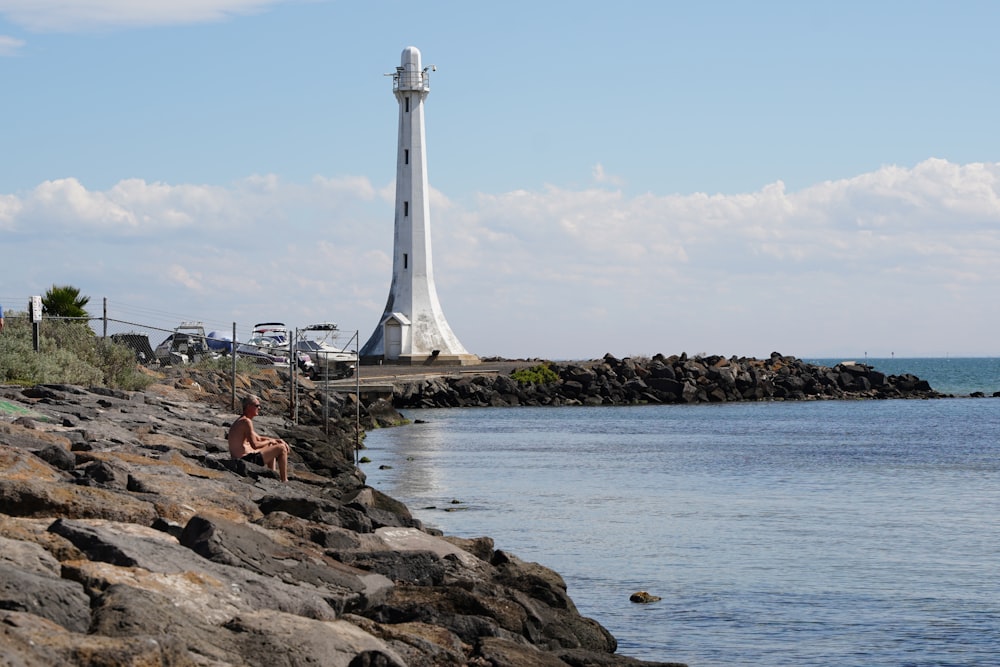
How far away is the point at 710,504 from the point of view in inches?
798

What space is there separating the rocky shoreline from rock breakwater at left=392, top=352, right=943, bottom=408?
33.8m

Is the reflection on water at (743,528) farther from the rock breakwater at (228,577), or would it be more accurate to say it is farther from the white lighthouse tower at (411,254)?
the white lighthouse tower at (411,254)

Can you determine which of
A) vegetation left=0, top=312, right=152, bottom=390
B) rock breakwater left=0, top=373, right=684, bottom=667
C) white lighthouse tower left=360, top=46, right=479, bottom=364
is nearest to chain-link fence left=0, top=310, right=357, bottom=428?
vegetation left=0, top=312, right=152, bottom=390

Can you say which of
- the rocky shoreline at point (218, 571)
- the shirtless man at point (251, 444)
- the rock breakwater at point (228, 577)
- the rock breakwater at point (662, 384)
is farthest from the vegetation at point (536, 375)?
the rock breakwater at point (228, 577)

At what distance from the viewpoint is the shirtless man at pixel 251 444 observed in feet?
45.7

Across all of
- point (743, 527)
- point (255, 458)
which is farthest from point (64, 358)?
point (743, 527)

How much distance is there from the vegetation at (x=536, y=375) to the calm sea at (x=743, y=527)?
55.3 feet

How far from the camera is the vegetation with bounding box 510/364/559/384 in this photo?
55.4m

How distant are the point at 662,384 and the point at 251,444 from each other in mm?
44911

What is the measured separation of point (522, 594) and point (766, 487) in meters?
14.4

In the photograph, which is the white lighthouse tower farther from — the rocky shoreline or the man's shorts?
the man's shorts

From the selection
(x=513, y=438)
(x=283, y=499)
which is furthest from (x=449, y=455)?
(x=283, y=499)

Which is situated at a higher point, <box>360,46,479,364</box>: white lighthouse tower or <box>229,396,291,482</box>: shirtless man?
<box>360,46,479,364</box>: white lighthouse tower

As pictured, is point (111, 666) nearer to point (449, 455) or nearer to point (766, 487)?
point (766, 487)
